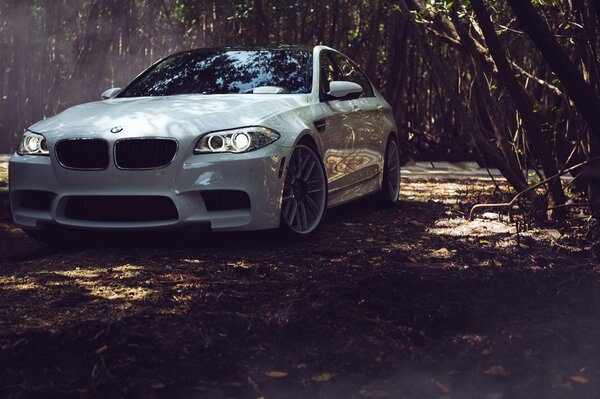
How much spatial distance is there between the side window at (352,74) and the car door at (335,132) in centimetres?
30

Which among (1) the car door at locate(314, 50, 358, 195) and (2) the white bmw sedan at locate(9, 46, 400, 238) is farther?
(1) the car door at locate(314, 50, 358, 195)

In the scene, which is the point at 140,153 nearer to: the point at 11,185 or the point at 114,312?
the point at 11,185

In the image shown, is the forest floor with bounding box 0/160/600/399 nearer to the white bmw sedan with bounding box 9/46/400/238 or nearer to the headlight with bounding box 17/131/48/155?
the white bmw sedan with bounding box 9/46/400/238

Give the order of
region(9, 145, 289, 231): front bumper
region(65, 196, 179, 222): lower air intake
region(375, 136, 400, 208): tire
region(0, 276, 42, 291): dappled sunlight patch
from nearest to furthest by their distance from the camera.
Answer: region(0, 276, 42, 291): dappled sunlight patch < region(9, 145, 289, 231): front bumper < region(65, 196, 179, 222): lower air intake < region(375, 136, 400, 208): tire

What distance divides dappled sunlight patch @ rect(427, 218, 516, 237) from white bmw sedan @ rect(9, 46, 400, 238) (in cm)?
91

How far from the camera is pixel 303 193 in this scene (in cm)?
723

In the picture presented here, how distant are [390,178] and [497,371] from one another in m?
5.56

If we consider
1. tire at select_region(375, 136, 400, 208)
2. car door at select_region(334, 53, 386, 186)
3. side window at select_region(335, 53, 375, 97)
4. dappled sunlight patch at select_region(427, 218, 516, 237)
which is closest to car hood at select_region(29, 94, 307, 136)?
car door at select_region(334, 53, 386, 186)

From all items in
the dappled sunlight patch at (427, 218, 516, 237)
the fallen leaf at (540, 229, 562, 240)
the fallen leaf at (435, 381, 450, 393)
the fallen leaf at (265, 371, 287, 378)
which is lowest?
the dappled sunlight patch at (427, 218, 516, 237)

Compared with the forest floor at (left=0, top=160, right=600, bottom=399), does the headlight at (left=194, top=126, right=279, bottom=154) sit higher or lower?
higher

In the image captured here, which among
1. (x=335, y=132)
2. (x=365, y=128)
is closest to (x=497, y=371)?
(x=335, y=132)

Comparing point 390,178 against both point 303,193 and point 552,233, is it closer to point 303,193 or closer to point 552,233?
point 552,233

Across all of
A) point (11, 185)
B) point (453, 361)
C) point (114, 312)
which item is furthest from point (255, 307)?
point (11, 185)

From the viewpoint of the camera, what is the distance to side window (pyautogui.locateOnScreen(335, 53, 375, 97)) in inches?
341
